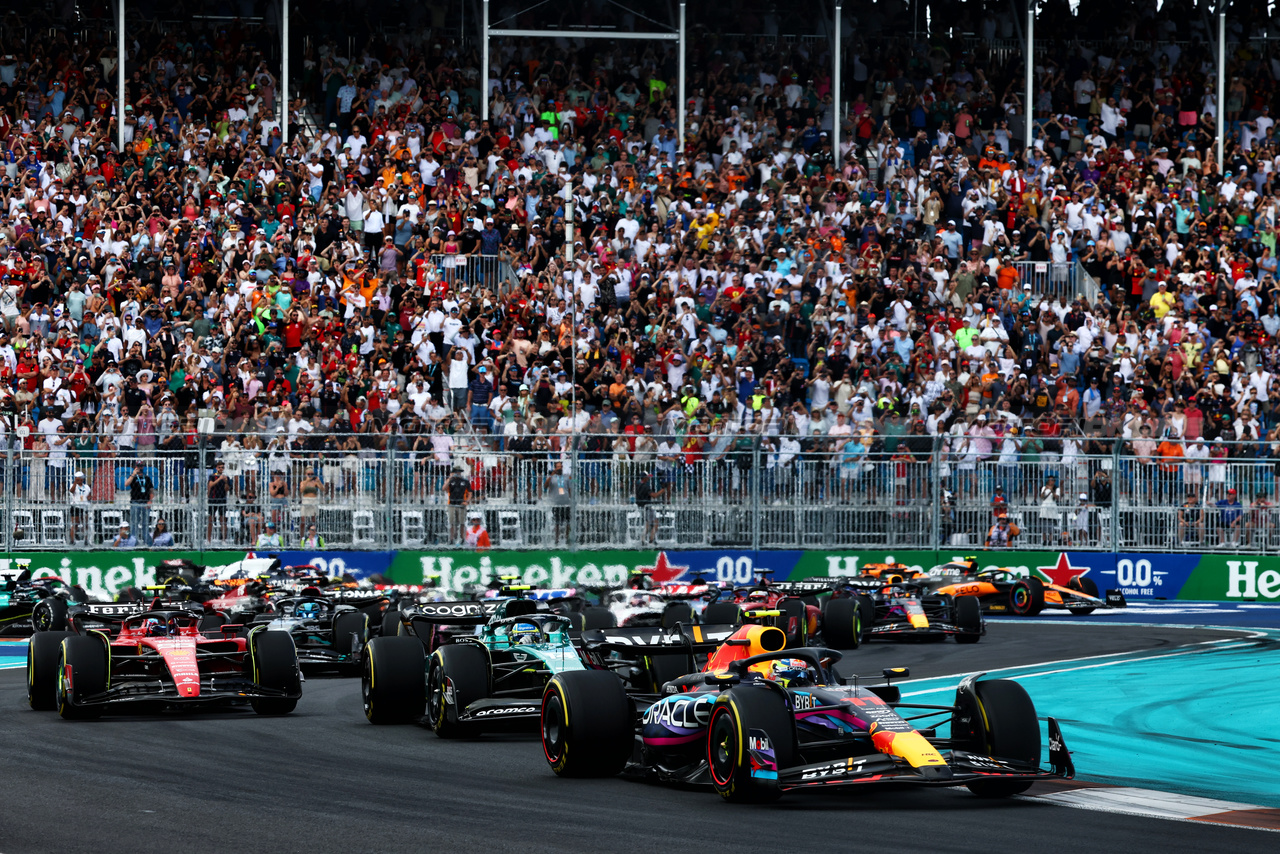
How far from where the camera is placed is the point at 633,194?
3469 cm

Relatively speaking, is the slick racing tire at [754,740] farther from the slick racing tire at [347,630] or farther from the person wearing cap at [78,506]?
the person wearing cap at [78,506]

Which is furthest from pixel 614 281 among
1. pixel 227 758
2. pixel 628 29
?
pixel 227 758

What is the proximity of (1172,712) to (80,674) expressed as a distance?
9.77 meters

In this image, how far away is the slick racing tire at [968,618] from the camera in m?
23.6

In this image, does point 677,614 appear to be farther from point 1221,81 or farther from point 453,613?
point 1221,81

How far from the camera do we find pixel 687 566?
28625 mm

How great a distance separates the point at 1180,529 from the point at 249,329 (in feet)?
49.5

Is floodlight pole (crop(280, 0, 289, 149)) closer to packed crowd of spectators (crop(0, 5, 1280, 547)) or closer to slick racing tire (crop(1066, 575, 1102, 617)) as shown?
packed crowd of spectators (crop(0, 5, 1280, 547))

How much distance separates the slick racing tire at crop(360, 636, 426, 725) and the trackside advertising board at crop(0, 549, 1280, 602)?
36.7ft

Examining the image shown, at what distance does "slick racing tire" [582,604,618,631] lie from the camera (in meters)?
20.2

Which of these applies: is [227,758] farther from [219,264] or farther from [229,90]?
[229,90]

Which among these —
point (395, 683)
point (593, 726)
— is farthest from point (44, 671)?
point (593, 726)

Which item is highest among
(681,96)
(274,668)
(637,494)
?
(681,96)

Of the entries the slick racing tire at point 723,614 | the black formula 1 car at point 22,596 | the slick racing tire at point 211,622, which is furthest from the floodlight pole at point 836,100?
the slick racing tire at point 211,622
